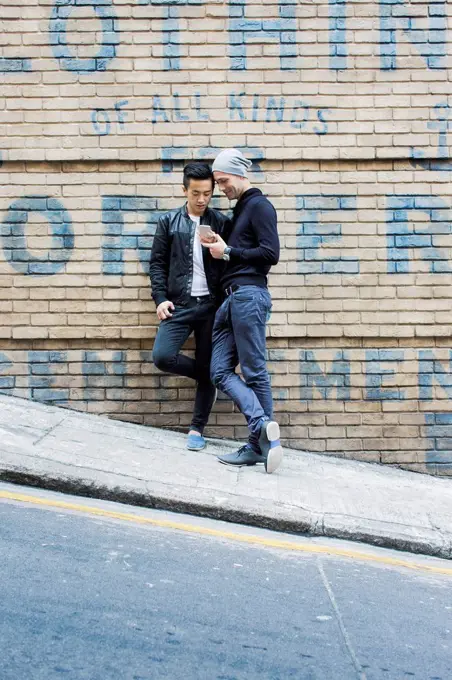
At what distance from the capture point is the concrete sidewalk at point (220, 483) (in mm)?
4777

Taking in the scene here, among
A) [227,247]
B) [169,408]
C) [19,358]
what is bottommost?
[169,408]

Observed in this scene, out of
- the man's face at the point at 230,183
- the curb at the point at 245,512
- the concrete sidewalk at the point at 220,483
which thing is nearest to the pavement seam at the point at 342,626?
Result: the curb at the point at 245,512

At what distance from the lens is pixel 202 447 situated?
6.01m

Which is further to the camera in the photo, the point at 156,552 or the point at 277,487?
the point at 277,487

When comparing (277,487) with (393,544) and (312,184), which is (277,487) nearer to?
(393,544)

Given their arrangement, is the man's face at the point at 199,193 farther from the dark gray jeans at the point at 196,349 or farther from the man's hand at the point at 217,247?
the dark gray jeans at the point at 196,349

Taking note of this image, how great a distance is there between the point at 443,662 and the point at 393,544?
1.49 metres

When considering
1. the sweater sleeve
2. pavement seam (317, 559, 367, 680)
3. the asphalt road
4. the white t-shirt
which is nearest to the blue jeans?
the sweater sleeve

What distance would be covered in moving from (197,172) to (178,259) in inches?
26.7

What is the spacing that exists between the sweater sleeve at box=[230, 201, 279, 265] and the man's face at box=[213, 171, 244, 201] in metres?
0.22

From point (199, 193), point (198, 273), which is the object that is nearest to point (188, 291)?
point (198, 273)

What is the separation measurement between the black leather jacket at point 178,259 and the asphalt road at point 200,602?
1921 millimetres

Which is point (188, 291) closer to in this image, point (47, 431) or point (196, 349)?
point (196, 349)

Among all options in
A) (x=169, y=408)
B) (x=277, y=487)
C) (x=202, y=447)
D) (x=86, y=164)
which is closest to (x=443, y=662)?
(x=277, y=487)
